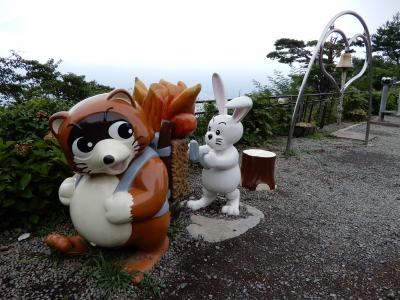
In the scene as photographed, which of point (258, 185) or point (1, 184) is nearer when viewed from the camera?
point (1, 184)

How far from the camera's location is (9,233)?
285 cm

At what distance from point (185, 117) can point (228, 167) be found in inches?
28.7

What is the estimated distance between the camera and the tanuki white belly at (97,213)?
2.07m

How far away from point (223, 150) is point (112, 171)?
1367 mm

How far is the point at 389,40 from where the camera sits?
2573 cm

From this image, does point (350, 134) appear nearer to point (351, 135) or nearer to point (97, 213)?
point (351, 135)

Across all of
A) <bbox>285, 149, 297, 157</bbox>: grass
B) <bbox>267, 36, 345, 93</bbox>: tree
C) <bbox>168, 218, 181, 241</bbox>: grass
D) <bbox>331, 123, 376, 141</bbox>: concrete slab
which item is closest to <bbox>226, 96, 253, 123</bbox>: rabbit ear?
<bbox>168, 218, 181, 241</bbox>: grass

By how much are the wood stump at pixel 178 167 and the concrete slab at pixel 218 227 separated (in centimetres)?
32

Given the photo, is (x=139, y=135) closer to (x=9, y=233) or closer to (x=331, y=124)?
(x=9, y=233)

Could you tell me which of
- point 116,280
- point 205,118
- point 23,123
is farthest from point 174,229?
point 205,118

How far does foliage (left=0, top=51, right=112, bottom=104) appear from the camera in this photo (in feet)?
26.0

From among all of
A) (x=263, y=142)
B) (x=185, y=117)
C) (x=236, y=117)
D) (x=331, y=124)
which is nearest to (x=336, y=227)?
(x=236, y=117)

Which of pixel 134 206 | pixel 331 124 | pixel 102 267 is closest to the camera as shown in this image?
pixel 134 206

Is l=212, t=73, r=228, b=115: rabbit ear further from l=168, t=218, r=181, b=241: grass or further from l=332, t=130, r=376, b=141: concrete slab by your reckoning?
l=332, t=130, r=376, b=141: concrete slab
